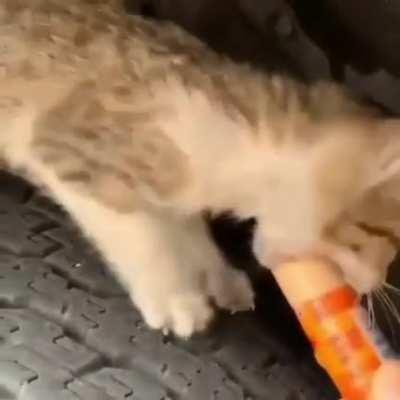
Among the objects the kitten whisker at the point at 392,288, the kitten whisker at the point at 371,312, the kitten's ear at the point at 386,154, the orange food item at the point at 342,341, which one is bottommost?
the orange food item at the point at 342,341

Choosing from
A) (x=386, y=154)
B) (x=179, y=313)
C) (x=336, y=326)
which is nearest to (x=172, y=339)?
(x=179, y=313)

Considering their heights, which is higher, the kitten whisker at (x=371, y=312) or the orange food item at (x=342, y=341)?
the kitten whisker at (x=371, y=312)

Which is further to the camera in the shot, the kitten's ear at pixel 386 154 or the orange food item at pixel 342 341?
the kitten's ear at pixel 386 154

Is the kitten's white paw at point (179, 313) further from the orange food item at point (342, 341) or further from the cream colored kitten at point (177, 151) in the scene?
the orange food item at point (342, 341)

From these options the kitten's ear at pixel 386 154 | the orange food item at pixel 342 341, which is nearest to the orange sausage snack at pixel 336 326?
the orange food item at pixel 342 341

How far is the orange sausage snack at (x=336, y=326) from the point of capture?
2.96ft

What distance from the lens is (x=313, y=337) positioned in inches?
37.4

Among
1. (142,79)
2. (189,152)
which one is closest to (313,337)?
(189,152)

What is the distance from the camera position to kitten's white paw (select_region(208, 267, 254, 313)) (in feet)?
3.41

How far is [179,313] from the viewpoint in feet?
3.32

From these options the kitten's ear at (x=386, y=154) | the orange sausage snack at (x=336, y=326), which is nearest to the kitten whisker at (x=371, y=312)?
the orange sausage snack at (x=336, y=326)

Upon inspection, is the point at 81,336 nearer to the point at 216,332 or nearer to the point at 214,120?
the point at 216,332

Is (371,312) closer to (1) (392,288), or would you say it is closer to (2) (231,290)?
(1) (392,288)

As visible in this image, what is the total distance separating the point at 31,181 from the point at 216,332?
0.36m
